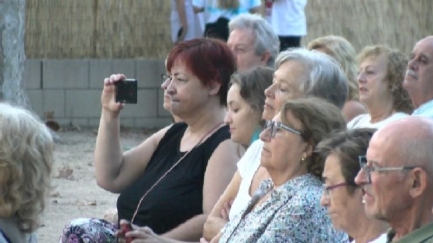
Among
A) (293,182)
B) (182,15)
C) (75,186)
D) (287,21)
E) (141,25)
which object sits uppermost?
(293,182)

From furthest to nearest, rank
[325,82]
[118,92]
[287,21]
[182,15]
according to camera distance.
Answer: [182,15], [287,21], [118,92], [325,82]

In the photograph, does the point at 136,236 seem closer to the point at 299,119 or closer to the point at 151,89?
the point at 299,119

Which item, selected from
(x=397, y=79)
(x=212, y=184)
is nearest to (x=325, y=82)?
(x=212, y=184)

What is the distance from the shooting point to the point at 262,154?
4.68 meters

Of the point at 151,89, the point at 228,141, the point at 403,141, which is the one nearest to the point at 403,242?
the point at 403,141

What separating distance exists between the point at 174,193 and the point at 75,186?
171 inches

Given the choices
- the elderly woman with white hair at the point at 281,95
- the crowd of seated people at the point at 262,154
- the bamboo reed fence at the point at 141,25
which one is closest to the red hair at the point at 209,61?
the crowd of seated people at the point at 262,154

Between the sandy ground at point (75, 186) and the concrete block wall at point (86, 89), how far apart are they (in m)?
0.22

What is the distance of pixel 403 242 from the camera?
147 inches

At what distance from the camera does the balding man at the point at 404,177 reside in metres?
3.72

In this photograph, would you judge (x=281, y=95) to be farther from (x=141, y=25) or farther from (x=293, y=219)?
(x=141, y=25)

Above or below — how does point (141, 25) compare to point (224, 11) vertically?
below

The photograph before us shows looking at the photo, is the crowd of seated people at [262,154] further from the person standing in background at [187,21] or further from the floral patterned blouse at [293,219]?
the person standing in background at [187,21]

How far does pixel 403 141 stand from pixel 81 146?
8061 mm
